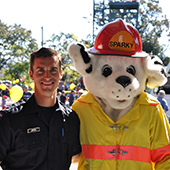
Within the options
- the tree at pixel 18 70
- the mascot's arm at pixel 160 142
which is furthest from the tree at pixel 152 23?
the mascot's arm at pixel 160 142

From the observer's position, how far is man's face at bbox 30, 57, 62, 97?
2.15 meters

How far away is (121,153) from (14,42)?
34.9m

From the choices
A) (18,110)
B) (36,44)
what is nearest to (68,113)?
(18,110)

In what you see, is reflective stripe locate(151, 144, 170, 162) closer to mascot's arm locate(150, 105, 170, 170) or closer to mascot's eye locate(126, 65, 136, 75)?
mascot's arm locate(150, 105, 170, 170)

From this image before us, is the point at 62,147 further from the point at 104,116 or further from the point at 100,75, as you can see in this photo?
the point at 100,75

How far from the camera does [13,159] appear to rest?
78.0 inches

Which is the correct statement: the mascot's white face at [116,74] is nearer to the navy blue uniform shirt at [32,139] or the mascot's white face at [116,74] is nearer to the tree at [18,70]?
the navy blue uniform shirt at [32,139]

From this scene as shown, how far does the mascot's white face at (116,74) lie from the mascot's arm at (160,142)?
1.14ft

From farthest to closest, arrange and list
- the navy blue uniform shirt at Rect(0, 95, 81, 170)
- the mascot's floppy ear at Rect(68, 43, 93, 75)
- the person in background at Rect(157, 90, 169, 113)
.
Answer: the person in background at Rect(157, 90, 169, 113)
the mascot's floppy ear at Rect(68, 43, 93, 75)
the navy blue uniform shirt at Rect(0, 95, 81, 170)

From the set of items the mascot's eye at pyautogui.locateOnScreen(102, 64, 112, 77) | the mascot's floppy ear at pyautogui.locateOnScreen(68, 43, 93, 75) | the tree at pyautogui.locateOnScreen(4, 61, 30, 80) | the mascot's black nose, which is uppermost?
the mascot's floppy ear at pyautogui.locateOnScreen(68, 43, 93, 75)

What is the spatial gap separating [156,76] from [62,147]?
1.29 metres

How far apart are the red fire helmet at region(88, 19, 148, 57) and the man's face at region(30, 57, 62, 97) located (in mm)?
595

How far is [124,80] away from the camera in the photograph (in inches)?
93.0

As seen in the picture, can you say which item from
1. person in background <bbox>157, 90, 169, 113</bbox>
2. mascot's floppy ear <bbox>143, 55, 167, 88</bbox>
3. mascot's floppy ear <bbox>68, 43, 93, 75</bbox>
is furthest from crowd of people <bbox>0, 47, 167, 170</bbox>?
person in background <bbox>157, 90, 169, 113</bbox>
